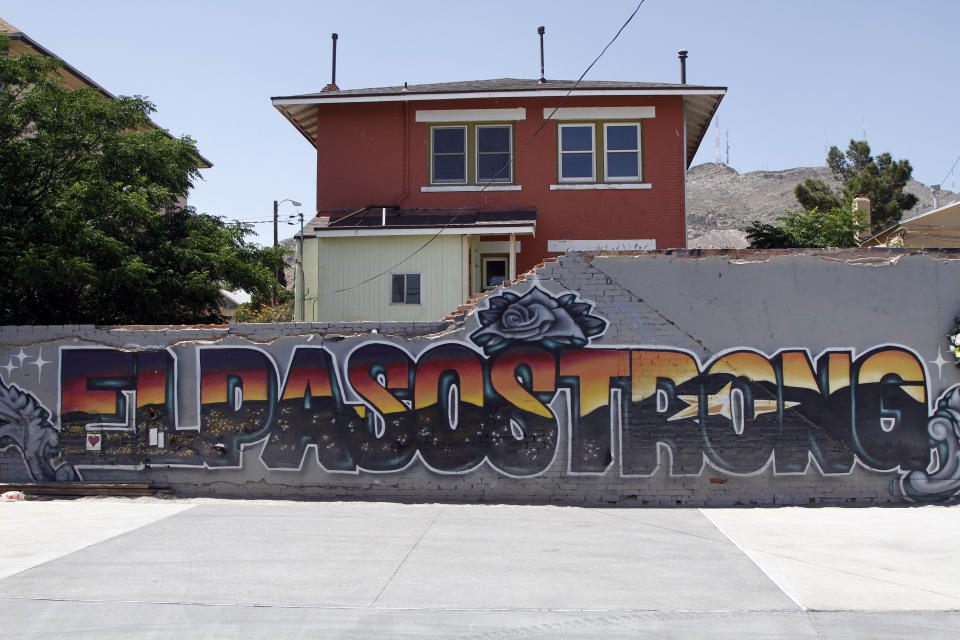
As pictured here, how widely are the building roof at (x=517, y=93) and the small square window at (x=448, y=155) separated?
838 mm

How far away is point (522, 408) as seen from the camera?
1005 centimetres

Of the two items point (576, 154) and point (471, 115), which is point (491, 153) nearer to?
point (471, 115)

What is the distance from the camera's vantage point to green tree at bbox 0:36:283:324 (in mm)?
12008

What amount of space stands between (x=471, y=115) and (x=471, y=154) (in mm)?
881

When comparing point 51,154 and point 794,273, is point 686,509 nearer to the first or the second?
point 794,273

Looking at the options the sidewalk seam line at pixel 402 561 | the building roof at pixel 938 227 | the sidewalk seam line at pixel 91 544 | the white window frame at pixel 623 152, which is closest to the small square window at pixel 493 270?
the white window frame at pixel 623 152

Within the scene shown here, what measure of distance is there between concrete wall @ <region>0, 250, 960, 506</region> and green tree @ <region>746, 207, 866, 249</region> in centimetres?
1179

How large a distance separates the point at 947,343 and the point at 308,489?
8.49 metres

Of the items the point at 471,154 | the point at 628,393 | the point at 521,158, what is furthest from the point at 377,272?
the point at 628,393

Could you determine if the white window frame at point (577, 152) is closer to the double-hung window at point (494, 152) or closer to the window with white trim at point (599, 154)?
the window with white trim at point (599, 154)

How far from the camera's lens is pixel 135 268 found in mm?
12375

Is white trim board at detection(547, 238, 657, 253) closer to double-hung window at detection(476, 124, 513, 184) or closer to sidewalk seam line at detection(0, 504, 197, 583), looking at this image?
double-hung window at detection(476, 124, 513, 184)

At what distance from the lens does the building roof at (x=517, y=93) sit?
17078 mm

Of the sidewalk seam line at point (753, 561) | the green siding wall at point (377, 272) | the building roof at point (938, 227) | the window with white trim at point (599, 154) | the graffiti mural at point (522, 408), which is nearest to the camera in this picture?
the sidewalk seam line at point (753, 561)
